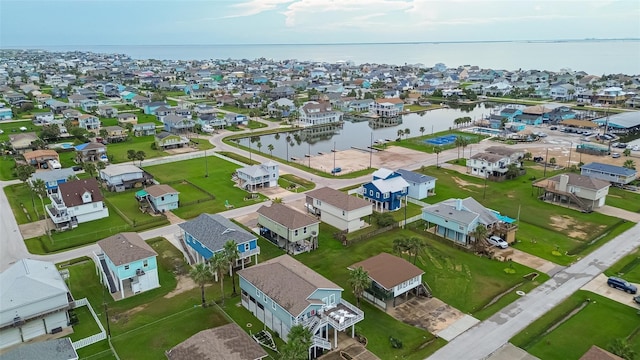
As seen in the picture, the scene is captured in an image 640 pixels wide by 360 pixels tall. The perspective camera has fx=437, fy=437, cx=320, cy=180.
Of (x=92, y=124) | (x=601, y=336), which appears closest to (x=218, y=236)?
(x=601, y=336)

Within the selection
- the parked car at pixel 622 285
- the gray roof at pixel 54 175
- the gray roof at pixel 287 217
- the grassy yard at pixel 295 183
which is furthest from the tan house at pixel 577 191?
the gray roof at pixel 54 175

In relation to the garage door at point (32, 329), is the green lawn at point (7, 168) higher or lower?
higher

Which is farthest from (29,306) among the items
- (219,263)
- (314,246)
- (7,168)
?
(7,168)

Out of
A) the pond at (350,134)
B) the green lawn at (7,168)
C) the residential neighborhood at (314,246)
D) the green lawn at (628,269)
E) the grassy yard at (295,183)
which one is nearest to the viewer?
the residential neighborhood at (314,246)

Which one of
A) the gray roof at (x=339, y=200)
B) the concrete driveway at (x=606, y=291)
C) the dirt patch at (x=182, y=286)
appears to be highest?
the gray roof at (x=339, y=200)

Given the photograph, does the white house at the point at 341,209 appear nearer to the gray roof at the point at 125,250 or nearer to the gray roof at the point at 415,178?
the gray roof at the point at 415,178

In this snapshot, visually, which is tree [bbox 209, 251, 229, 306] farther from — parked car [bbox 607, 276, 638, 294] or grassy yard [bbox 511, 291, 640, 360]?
parked car [bbox 607, 276, 638, 294]

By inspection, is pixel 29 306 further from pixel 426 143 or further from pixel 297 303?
pixel 426 143

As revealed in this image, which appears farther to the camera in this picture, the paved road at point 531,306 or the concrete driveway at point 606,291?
the concrete driveway at point 606,291

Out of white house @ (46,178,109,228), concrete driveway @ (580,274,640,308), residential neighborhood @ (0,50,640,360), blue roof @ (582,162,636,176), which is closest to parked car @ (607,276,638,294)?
residential neighborhood @ (0,50,640,360)
